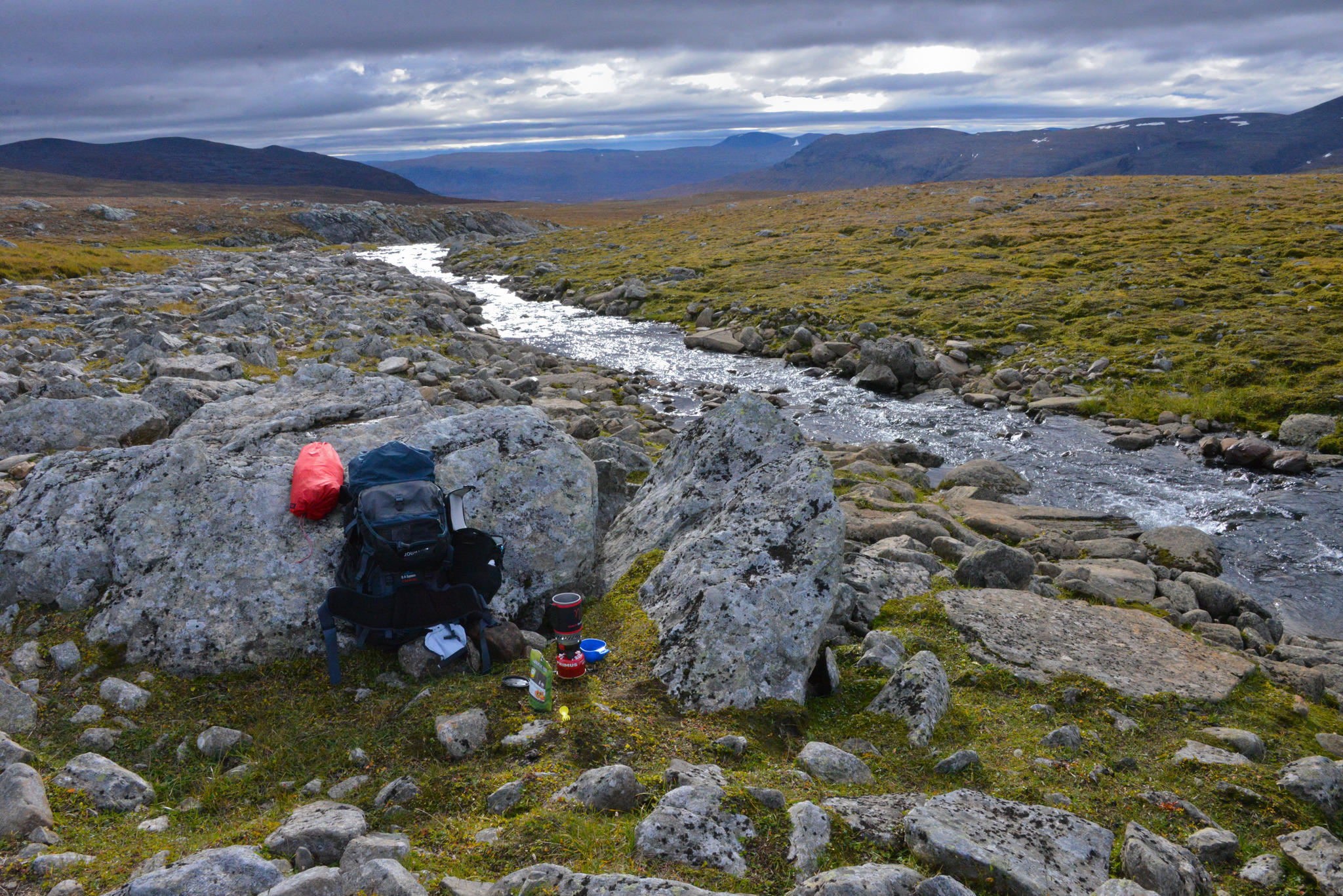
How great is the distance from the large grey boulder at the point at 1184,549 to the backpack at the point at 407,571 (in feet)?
43.3

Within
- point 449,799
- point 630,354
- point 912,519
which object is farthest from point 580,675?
point 630,354

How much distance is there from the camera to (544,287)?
56.3 metres

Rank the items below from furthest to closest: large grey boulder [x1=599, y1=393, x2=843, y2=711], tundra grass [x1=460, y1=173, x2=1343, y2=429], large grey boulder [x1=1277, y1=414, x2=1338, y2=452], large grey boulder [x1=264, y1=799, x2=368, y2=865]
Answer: tundra grass [x1=460, y1=173, x2=1343, y2=429] → large grey boulder [x1=1277, y1=414, x2=1338, y2=452] → large grey boulder [x1=599, y1=393, x2=843, y2=711] → large grey boulder [x1=264, y1=799, x2=368, y2=865]

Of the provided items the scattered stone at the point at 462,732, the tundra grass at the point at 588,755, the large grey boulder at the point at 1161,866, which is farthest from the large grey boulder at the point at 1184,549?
the scattered stone at the point at 462,732

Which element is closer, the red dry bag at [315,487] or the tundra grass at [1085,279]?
the red dry bag at [315,487]

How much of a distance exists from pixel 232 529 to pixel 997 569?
10.4 m

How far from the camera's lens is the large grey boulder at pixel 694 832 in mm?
5094

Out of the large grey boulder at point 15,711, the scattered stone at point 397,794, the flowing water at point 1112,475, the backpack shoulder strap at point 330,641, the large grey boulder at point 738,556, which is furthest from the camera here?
the flowing water at point 1112,475

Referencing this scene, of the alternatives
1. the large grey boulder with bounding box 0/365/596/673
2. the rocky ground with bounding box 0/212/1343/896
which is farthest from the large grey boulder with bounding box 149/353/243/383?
the large grey boulder with bounding box 0/365/596/673

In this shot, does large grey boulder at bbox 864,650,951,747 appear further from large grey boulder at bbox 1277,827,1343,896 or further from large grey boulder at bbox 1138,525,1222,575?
large grey boulder at bbox 1138,525,1222,575

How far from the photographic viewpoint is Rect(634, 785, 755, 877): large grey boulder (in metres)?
5.09

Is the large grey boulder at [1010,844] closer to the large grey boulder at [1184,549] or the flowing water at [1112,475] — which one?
the flowing water at [1112,475]

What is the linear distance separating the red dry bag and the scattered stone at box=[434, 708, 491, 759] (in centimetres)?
319

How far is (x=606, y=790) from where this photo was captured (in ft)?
18.7
